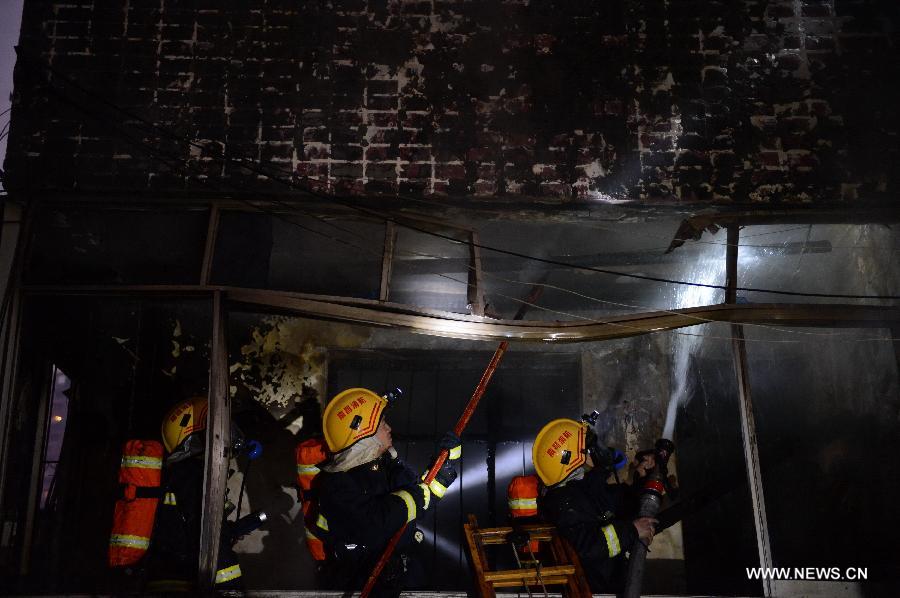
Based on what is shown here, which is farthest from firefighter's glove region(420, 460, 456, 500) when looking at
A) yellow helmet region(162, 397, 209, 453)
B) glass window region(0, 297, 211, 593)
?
glass window region(0, 297, 211, 593)

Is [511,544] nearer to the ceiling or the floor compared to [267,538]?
nearer to the ceiling

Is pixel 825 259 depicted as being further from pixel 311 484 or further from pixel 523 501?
pixel 311 484

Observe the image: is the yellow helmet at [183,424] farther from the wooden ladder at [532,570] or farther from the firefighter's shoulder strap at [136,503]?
the wooden ladder at [532,570]

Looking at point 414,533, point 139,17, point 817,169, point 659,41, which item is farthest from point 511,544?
point 139,17

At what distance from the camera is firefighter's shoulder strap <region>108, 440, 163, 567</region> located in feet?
15.3

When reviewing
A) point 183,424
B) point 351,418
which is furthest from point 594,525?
point 183,424

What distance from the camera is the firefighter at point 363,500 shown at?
4.60 metres

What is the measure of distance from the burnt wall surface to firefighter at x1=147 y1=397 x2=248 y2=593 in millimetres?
2391

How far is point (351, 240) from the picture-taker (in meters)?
6.44

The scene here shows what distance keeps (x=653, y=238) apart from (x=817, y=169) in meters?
1.63

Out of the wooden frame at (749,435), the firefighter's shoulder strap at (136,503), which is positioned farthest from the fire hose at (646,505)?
the firefighter's shoulder strap at (136,503)

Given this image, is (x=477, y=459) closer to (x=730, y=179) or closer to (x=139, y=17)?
(x=730, y=179)

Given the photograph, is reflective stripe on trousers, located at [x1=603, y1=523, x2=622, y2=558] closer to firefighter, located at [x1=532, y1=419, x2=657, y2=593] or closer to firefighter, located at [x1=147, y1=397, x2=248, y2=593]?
firefighter, located at [x1=532, y1=419, x2=657, y2=593]

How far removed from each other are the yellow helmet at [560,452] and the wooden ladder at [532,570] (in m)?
0.52
